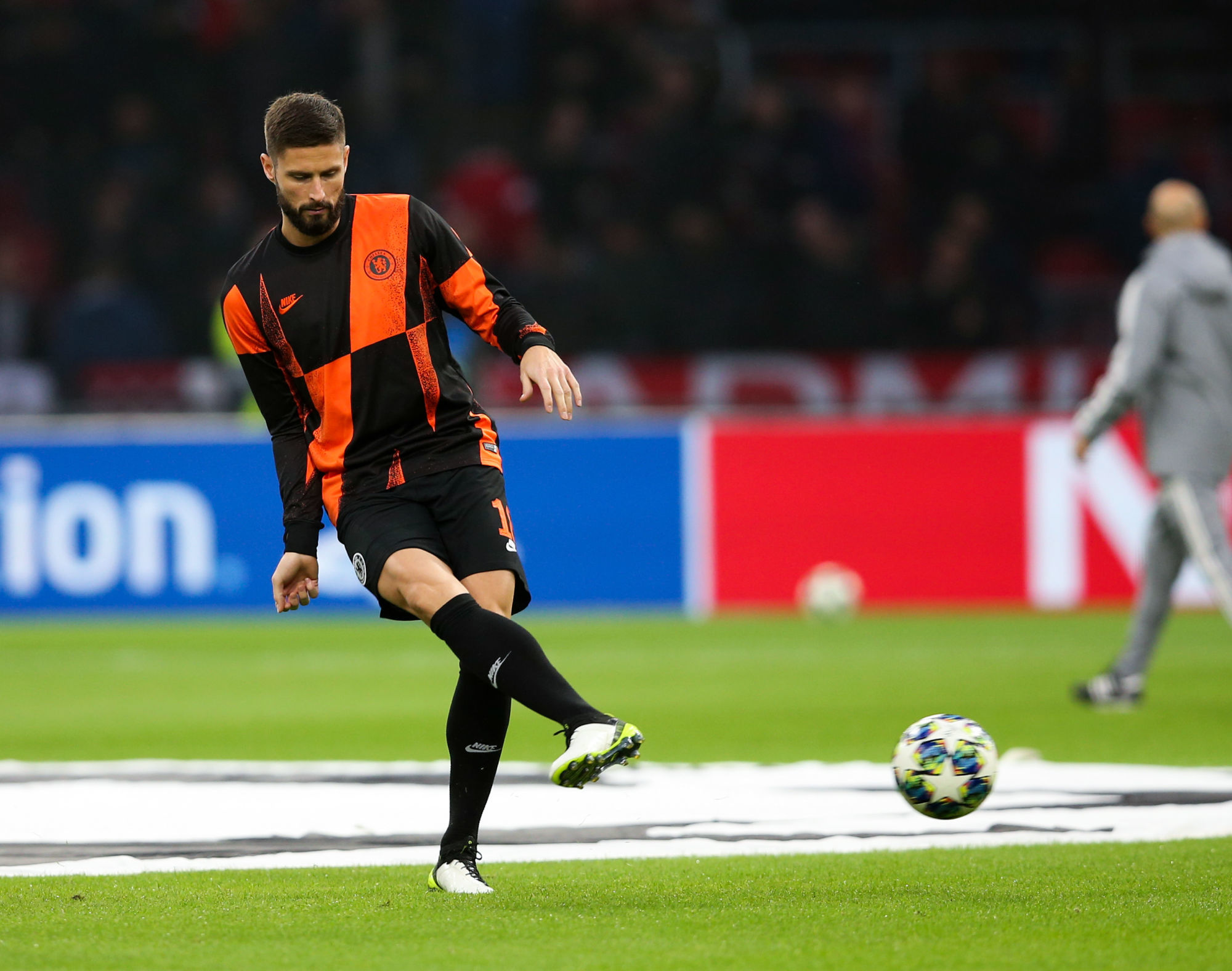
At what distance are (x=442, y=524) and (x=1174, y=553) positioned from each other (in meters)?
4.88

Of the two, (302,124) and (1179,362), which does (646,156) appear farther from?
(302,124)

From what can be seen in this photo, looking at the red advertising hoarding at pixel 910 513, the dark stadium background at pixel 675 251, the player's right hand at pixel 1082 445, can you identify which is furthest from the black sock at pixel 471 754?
the red advertising hoarding at pixel 910 513

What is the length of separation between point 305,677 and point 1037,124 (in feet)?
34.4

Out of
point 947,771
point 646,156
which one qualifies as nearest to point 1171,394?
point 947,771

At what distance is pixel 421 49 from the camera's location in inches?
687

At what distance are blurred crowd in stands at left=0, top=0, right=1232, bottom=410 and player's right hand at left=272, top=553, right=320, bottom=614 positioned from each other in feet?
35.2

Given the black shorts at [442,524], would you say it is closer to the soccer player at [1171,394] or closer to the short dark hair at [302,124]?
the short dark hair at [302,124]

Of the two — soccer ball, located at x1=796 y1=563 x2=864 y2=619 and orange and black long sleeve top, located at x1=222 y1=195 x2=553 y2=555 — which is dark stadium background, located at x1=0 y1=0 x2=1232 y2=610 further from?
orange and black long sleeve top, located at x1=222 y1=195 x2=553 y2=555

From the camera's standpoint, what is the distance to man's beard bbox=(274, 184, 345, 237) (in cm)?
441

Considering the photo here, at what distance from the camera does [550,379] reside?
429 cm

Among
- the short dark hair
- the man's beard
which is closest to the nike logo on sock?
the man's beard

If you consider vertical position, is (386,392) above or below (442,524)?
above

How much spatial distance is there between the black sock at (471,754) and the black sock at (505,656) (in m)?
0.25

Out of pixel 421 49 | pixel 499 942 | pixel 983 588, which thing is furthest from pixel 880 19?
pixel 499 942
